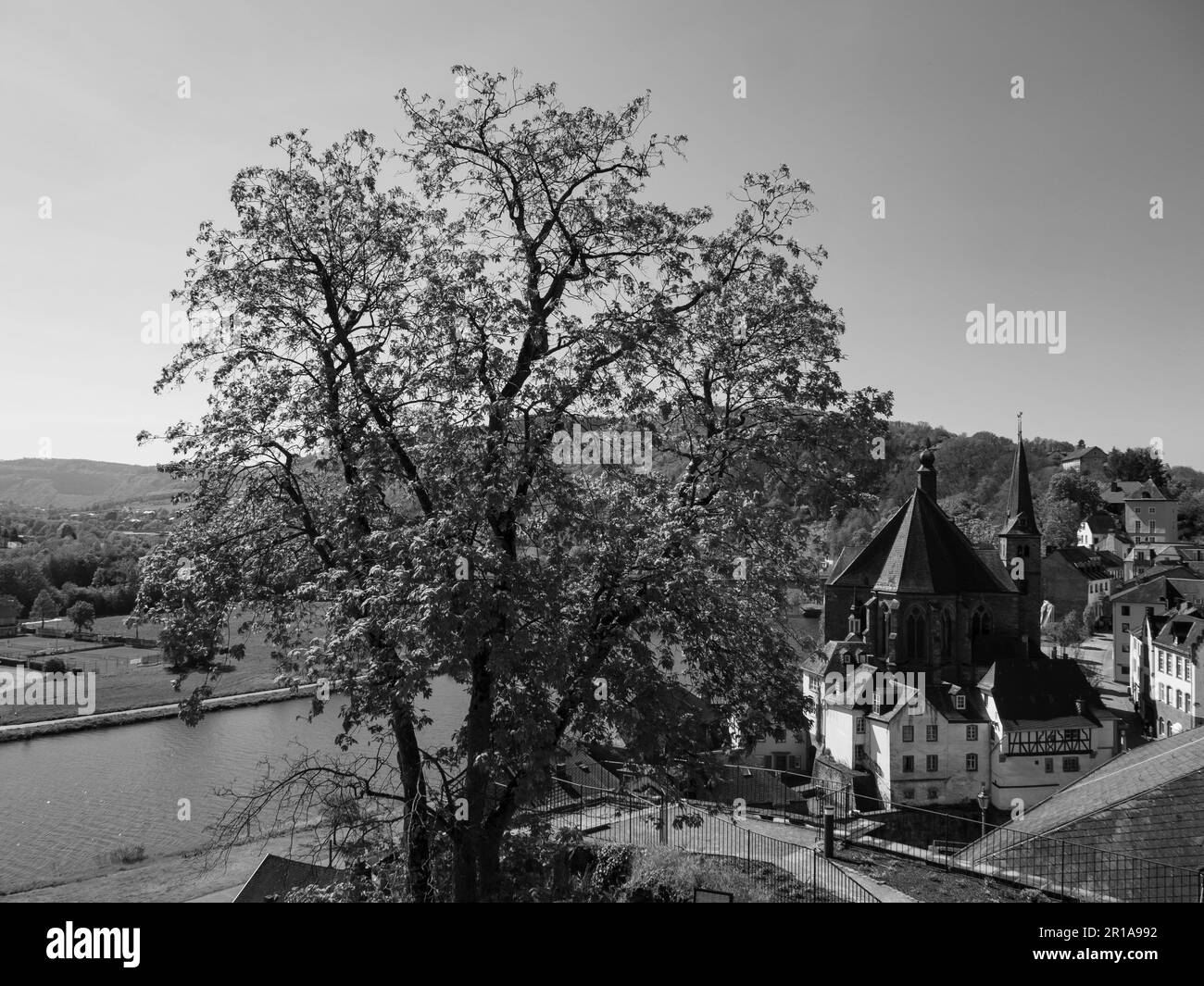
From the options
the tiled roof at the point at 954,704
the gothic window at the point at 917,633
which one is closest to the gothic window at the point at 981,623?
the gothic window at the point at 917,633

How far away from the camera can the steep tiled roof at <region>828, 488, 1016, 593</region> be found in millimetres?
37562

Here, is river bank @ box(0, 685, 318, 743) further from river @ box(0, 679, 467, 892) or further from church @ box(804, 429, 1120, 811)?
church @ box(804, 429, 1120, 811)

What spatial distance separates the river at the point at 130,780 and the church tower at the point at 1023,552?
90.2ft

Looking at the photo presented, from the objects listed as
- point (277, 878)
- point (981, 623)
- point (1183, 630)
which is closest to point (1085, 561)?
point (1183, 630)

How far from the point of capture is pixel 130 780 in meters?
32.7

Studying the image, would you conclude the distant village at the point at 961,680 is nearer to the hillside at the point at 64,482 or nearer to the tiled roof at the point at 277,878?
the tiled roof at the point at 277,878

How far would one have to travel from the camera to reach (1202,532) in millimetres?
92938

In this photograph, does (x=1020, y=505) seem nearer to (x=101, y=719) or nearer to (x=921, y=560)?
(x=921, y=560)

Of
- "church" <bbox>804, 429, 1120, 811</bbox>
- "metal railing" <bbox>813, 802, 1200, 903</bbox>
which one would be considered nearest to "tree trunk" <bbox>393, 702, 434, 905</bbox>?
"metal railing" <bbox>813, 802, 1200, 903</bbox>

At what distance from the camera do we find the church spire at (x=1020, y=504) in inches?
1725

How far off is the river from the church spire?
29806 millimetres
